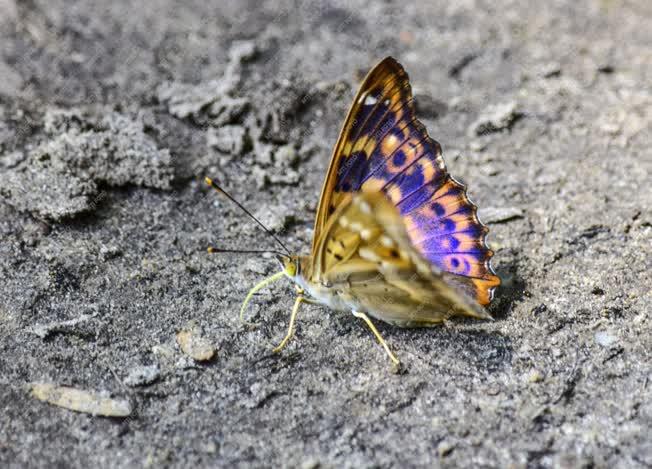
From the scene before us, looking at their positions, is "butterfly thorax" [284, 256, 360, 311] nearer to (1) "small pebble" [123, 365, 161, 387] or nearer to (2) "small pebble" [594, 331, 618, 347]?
(1) "small pebble" [123, 365, 161, 387]

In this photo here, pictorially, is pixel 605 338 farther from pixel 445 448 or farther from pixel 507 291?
pixel 445 448

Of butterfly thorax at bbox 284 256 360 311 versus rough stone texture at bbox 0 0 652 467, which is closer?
rough stone texture at bbox 0 0 652 467

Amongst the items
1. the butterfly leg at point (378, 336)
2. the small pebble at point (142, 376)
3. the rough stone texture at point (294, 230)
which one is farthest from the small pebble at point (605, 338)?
the small pebble at point (142, 376)

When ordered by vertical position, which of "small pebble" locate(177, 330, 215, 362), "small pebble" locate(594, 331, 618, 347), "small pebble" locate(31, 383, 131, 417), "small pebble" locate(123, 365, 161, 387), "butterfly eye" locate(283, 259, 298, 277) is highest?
"butterfly eye" locate(283, 259, 298, 277)

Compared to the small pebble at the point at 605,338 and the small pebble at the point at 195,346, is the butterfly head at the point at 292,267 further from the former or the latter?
the small pebble at the point at 605,338

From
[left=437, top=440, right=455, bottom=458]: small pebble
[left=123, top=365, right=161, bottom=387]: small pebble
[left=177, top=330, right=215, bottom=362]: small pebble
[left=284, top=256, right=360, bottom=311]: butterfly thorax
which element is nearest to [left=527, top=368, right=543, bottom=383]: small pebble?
→ [left=437, top=440, right=455, bottom=458]: small pebble

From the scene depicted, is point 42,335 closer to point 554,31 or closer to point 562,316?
point 562,316

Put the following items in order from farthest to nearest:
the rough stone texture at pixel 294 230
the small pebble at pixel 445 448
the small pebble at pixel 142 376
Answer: the small pebble at pixel 142 376
the rough stone texture at pixel 294 230
the small pebble at pixel 445 448
